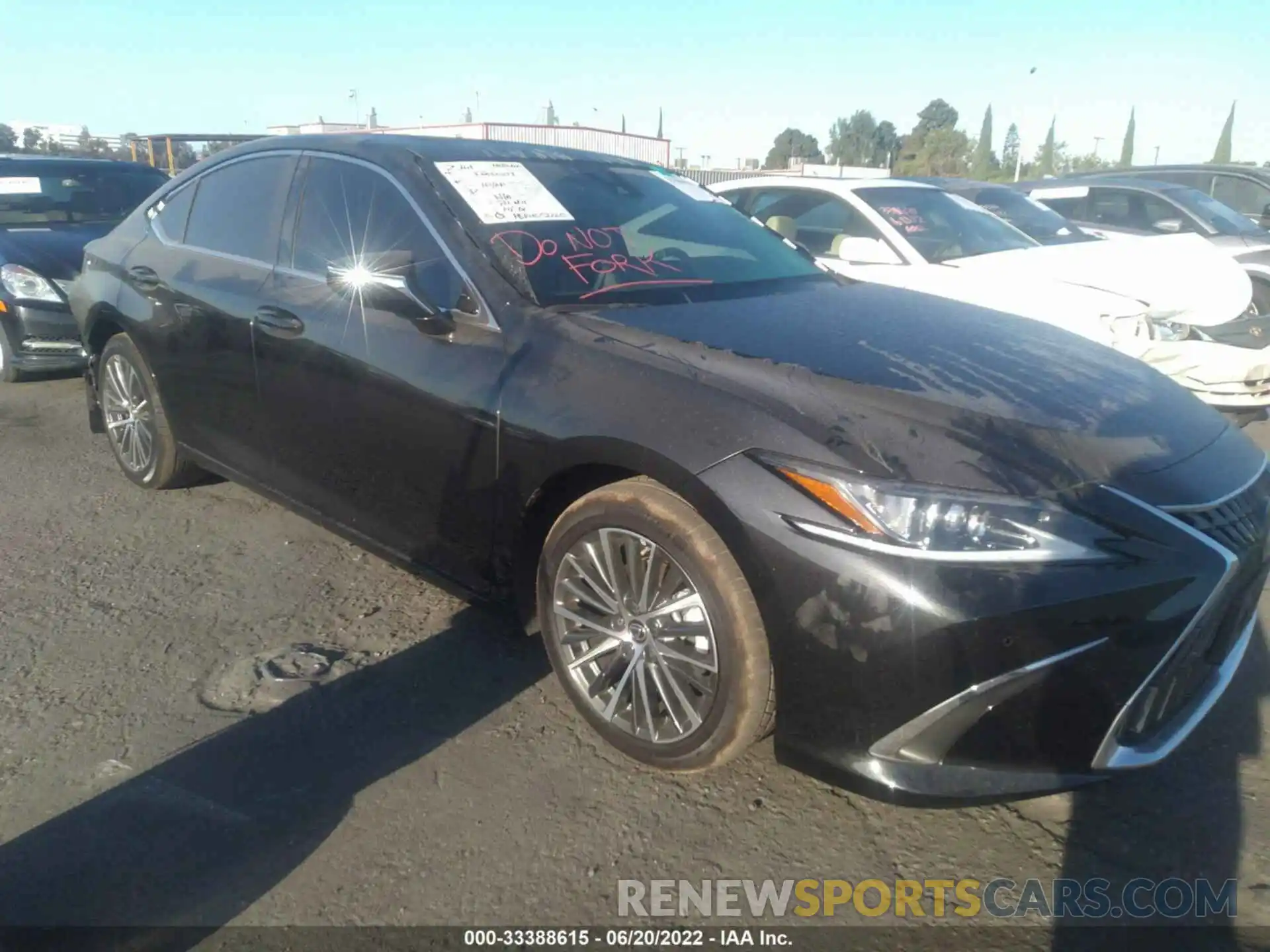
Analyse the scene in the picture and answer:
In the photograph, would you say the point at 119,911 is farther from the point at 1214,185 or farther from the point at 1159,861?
the point at 1214,185

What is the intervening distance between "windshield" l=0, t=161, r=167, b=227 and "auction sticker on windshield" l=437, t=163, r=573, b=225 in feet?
18.7

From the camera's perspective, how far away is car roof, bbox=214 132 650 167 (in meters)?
3.51

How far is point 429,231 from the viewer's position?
3209 mm

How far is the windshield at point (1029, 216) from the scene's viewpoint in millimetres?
7527

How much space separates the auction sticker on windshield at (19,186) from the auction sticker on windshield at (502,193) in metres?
5.87

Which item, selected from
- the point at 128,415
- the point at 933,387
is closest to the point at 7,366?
the point at 128,415

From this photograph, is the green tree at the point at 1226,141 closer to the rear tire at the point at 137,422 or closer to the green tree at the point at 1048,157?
the green tree at the point at 1048,157

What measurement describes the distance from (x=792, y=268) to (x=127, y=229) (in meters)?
3.22

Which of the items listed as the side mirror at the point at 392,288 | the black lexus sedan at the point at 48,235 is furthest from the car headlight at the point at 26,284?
the side mirror at the point at 392,288

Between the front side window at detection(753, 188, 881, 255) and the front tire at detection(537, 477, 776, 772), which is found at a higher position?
the front side window at detection(753, 188, 881, 255)

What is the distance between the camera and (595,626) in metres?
2.77

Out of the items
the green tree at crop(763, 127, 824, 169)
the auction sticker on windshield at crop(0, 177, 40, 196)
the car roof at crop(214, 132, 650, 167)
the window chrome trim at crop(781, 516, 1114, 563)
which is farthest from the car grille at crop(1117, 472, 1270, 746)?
the green tree at crop(763, 127, 824, 169)

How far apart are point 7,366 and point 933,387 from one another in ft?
22.7

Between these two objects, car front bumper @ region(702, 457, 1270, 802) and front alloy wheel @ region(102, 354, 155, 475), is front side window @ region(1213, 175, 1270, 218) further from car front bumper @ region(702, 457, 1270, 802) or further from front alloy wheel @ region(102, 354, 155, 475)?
front alloy wheel @ region(102, 354, 155, 475)
